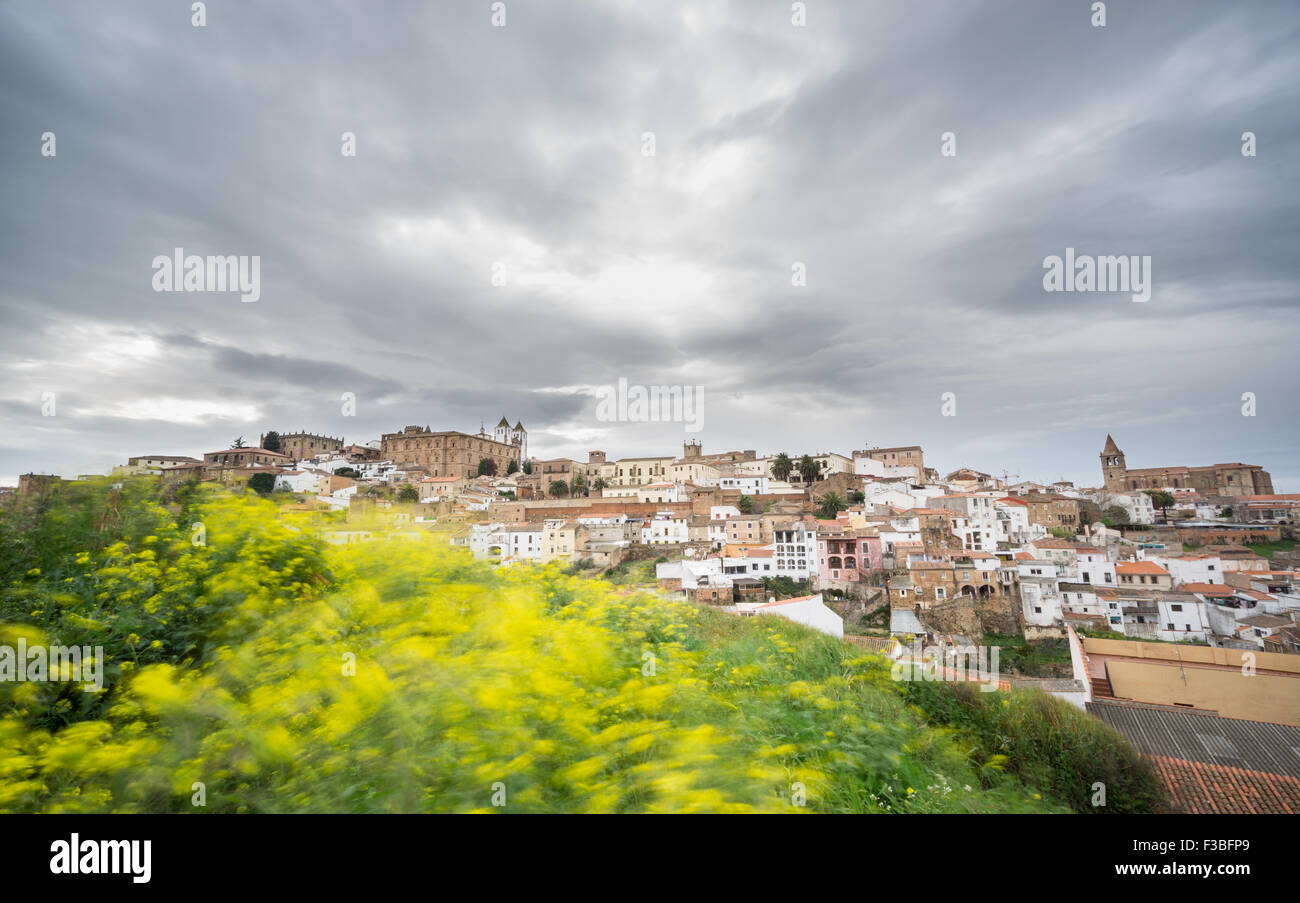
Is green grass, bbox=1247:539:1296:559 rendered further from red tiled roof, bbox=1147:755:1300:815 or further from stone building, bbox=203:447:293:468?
stone building, bbox=203:447:293:468

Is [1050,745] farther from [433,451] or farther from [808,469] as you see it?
[433,451]

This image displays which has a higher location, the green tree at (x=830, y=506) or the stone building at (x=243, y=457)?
the stone building at (x=243, y=457)

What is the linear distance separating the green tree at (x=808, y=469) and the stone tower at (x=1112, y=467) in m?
25.0

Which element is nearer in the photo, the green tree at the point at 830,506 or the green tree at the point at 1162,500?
the green tree at the point at 1162,500

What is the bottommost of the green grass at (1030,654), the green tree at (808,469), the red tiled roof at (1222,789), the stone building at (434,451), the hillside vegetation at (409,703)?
the green grass at (1030,654)

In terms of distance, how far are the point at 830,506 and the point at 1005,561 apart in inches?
772

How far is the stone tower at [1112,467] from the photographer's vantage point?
1304 inches

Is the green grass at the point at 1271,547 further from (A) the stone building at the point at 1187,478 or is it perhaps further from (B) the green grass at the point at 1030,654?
(B) the green grass at the point at 1030,654

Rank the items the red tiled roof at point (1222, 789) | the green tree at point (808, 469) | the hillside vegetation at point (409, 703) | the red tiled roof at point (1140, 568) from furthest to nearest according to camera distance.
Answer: the green tree at point (808, 469), the red tiled roof at point (1140, 568), the red tiled roof at point (1222, 789), the hillside vegetation at point (409, 703)

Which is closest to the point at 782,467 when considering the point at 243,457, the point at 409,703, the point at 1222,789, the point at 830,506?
the point at 830,506

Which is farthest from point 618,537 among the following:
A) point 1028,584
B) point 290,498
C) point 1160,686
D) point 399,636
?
point 399,636

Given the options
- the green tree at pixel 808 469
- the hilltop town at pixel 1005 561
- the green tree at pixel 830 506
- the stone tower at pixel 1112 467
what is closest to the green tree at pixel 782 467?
the green tree at pixel 808 469

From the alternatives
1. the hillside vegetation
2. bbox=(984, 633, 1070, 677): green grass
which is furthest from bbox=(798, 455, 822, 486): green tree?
the hillside vegetation
